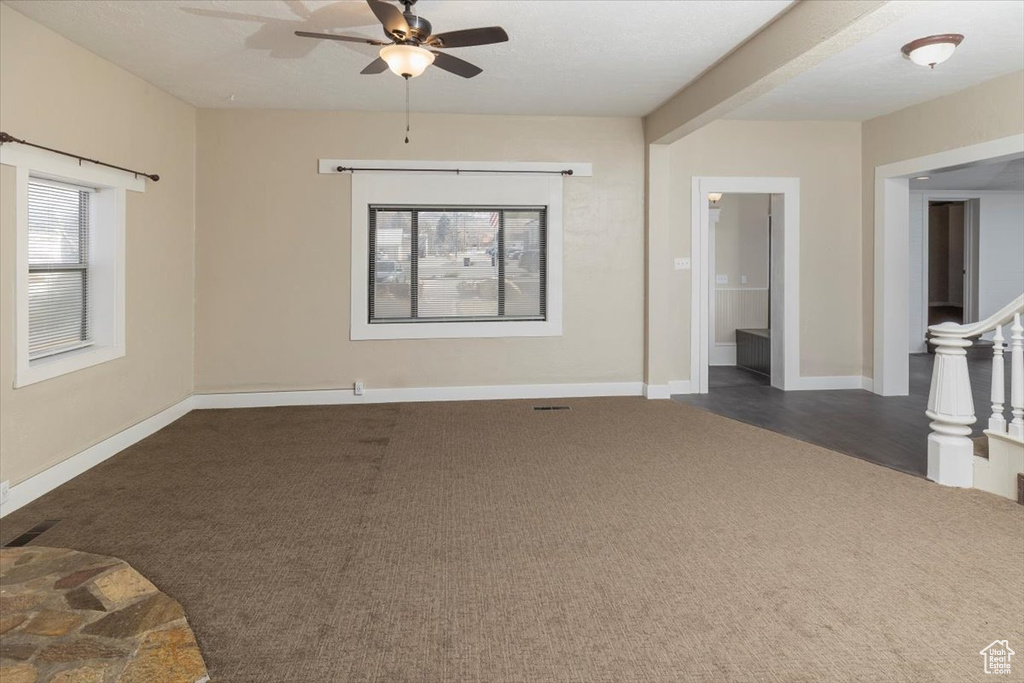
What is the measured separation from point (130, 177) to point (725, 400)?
17.7 feet

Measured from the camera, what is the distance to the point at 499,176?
6094mm

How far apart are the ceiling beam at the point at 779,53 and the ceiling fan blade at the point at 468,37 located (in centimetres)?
169

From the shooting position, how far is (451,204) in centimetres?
604

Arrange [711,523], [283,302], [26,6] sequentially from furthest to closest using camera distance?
[283,302], [26,6], [711,523]

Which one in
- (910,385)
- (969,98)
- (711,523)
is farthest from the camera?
(910,385)

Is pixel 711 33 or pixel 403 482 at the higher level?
pixel 711 33

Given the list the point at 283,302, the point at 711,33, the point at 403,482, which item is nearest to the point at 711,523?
the point at 403,482

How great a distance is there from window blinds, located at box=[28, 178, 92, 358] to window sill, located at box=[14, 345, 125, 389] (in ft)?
0.24

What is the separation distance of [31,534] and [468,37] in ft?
10.7

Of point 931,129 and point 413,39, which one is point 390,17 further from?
point 931,129

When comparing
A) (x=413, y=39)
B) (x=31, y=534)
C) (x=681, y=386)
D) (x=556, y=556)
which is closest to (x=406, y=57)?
(x=413, y=39)

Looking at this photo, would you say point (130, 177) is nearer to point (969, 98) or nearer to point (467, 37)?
point (467, 37)

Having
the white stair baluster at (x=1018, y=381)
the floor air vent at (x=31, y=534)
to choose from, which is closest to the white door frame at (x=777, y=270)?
the white stair baluster at (x=1018, y=381)

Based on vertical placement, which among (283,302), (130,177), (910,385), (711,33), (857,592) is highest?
(711,33)
